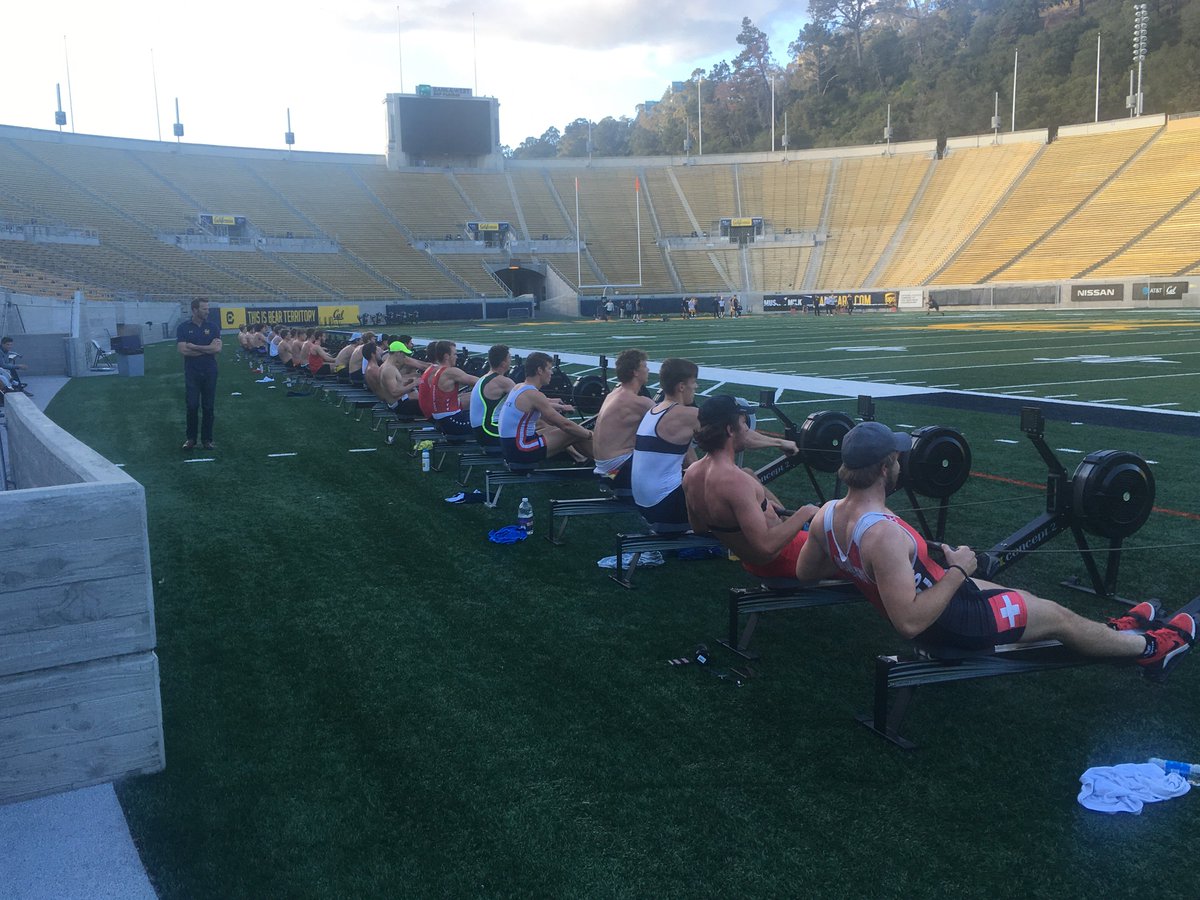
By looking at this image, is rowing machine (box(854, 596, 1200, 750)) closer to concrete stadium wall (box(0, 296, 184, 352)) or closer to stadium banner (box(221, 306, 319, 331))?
concrete stadium wall (box(0, 296, 184, 352))

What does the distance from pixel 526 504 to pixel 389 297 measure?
1991 inches

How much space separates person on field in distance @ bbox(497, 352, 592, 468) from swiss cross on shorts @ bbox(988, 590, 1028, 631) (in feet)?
14.9

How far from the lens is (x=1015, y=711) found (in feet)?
12.9

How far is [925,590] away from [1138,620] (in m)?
1.31

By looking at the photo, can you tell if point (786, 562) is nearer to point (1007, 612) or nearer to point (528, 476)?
point (1007, 612)

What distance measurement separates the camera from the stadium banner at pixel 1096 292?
42.9m

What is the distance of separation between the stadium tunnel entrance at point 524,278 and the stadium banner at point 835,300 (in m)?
15.6

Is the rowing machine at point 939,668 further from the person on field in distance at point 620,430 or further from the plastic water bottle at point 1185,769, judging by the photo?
the person on field in distance at point 620,430

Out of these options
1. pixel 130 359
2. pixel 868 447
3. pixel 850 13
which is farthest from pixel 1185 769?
pixel 850 13

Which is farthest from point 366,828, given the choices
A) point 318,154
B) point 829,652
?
point 318,154

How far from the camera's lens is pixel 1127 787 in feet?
10.6


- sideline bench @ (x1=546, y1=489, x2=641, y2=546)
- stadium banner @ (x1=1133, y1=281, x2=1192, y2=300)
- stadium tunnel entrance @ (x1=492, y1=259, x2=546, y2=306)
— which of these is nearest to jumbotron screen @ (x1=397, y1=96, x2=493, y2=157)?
stadium tunnel entrance @ (x1=492, y1=259, x2=546, y2=306)

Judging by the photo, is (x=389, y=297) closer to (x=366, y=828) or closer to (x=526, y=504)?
(x=526, y=504)

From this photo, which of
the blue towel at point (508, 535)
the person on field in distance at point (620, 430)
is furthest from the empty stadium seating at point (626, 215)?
the person on field in distance at point (620, 430)
